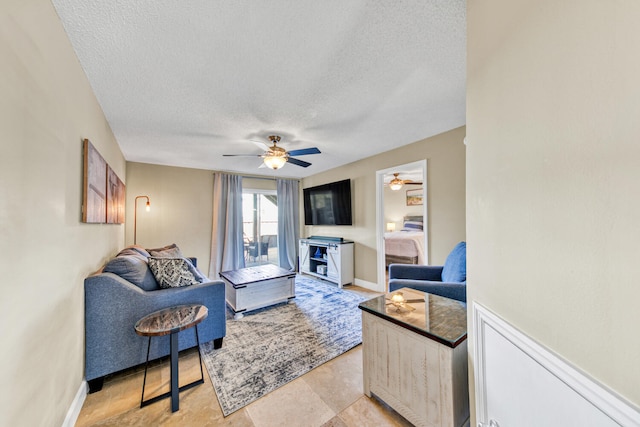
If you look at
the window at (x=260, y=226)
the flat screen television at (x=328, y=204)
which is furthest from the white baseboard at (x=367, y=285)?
the window at (x=260, y=226)

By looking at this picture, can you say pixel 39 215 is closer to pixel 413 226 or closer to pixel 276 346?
pixel 276 346

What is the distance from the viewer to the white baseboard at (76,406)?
4.51 feet

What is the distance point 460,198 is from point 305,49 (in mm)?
2450

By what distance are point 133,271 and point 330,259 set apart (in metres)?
3.01

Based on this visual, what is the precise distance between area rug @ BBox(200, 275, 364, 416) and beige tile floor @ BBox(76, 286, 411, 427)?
0.08 m

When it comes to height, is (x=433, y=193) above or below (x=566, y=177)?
above

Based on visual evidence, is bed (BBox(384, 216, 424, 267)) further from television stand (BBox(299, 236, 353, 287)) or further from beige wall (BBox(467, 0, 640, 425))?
beige wall (BBox(467, 0, 640, 425))

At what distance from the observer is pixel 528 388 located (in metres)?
0.72

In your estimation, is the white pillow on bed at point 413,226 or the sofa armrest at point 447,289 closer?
the sofa armrest at point 447,289

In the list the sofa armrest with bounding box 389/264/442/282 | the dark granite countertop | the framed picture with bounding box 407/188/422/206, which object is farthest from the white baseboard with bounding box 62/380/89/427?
the framed picture with bounding box 407/188/422/206

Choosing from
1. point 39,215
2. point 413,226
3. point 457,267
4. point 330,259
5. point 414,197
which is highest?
point 414,197

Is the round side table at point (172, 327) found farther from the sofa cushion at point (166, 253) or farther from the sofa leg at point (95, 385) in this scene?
the sofa cushion at point (166, 253)

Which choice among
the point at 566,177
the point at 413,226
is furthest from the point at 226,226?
the point at 413,226

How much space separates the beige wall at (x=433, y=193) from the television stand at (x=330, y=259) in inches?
7.8
